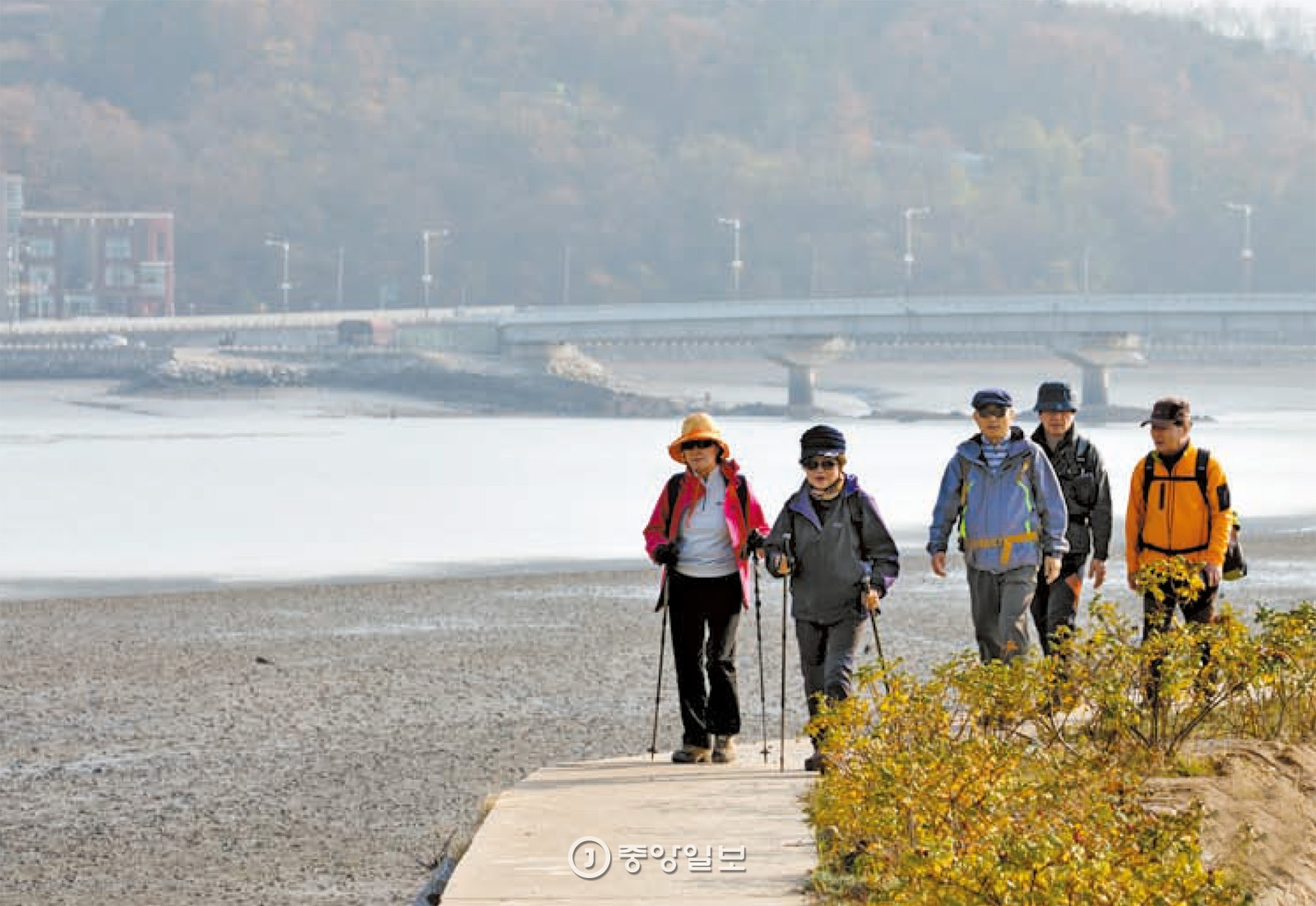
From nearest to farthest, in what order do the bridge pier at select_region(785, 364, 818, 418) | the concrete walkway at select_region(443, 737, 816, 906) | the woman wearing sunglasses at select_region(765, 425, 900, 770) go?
the concrete walkway at select_region(443, 737, 816, 906), the woman wearing sunglasses at select_region(765, 425, 900, 770), the bridge pier at select_region(785, 364, 818, 418)

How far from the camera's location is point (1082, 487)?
1133 centimetres

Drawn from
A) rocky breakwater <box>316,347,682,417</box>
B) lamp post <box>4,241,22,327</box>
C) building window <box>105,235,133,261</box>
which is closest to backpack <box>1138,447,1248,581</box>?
rocky breakwater <box>316,347,682,417</box>

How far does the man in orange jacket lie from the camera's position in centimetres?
1069

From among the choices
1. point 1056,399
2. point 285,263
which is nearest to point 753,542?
point 1056,399

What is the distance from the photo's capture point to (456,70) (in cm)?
19400

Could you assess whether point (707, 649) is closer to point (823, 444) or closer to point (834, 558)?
point (834, 558)

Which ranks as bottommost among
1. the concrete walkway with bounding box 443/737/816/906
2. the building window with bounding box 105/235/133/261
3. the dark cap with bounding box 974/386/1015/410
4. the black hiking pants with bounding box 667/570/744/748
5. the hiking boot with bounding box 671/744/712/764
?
the concrete walkway with bounding box 443/737/816/906

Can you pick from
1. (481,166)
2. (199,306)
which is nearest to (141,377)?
(199,306)

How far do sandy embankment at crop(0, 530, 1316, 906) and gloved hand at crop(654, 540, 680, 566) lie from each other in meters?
1.67

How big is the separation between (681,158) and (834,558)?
495ft

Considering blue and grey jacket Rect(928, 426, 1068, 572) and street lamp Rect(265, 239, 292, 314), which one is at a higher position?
street lamp Rect(265, 239, 292, 314)

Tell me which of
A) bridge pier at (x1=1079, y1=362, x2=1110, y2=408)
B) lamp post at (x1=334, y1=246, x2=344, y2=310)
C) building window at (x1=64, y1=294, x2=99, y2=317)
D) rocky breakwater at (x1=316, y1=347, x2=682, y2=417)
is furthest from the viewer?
lamp post at (x1=334, y1=246, x2=344, y2=310)

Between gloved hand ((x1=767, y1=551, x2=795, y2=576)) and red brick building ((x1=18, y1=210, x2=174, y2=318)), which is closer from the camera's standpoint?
gloved hand ((x1=767, y1=551, x2=795, y2=576))

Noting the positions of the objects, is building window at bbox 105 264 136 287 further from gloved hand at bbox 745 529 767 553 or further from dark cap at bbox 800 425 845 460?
dark cap at bbox 800 425 845 460
